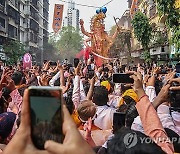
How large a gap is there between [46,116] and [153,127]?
3.21ft

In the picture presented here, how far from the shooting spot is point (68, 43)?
72.7 m

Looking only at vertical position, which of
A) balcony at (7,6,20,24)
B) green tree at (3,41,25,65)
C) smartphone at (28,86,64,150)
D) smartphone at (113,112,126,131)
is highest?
balcony at (7,6,20,24)

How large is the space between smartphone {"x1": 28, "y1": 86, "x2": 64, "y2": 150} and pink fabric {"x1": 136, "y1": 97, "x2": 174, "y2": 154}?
0.91 metres

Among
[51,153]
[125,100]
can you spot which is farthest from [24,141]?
[125,100]

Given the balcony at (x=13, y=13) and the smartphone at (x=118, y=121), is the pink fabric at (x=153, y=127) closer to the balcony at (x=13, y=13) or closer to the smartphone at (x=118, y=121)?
the smartphone at (x=118, y=121)

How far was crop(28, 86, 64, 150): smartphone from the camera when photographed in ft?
3.52

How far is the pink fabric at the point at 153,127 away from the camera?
6.13 feet

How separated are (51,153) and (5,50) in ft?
114

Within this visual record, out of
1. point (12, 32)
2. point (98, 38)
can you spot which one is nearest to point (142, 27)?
point (98, 38)

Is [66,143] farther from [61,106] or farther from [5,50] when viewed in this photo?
[5,50]

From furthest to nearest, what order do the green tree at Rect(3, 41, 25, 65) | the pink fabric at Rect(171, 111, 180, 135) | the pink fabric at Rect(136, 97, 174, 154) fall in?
the green tree at Rect(3, 41, 25, 65) → the pink fabric at Rect(171, 111, 180, 135) → the pink fabric at Rect(136, 97, 174, 154)

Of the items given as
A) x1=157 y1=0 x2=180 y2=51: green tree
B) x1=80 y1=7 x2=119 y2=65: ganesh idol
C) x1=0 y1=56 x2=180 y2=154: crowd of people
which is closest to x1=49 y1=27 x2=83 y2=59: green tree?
x1=80 y1=7 x2=119 y2=65: ganesh idol

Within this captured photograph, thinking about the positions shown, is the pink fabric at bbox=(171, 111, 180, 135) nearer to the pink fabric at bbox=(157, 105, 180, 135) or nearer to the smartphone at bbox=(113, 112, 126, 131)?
the pink fabric at bbox=(157, 105, 180, 135)

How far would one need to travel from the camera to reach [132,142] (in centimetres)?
147
